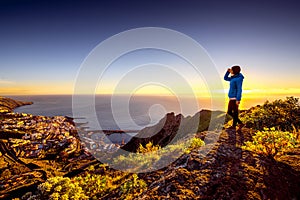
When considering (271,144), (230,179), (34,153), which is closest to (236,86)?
(271,144)

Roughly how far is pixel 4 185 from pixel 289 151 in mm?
48883

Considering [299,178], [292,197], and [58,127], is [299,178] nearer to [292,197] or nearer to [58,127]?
[292,197]

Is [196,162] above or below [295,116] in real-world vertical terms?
below

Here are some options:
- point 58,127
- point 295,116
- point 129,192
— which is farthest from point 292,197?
point 58,127

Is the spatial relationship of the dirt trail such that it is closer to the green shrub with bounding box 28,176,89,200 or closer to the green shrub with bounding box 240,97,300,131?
the green shrub with bounding box 28,176,89,200

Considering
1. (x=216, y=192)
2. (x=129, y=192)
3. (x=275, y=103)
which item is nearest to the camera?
(x=216, y=192)

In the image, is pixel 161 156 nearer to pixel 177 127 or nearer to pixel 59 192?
pixel 59 192

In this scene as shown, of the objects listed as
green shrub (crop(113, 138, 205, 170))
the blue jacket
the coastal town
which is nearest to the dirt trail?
green shrub (crop(113, 138, 205, 170))

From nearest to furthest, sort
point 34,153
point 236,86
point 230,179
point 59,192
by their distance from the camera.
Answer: point 230,179, point 59,192, point 236,86, point 34,153

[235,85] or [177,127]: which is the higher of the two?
[235,85]

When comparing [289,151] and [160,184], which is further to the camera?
[289,151]

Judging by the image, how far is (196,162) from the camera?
13.5 ft

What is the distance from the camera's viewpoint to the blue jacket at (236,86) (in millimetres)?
7592

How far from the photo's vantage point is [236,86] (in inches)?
307
